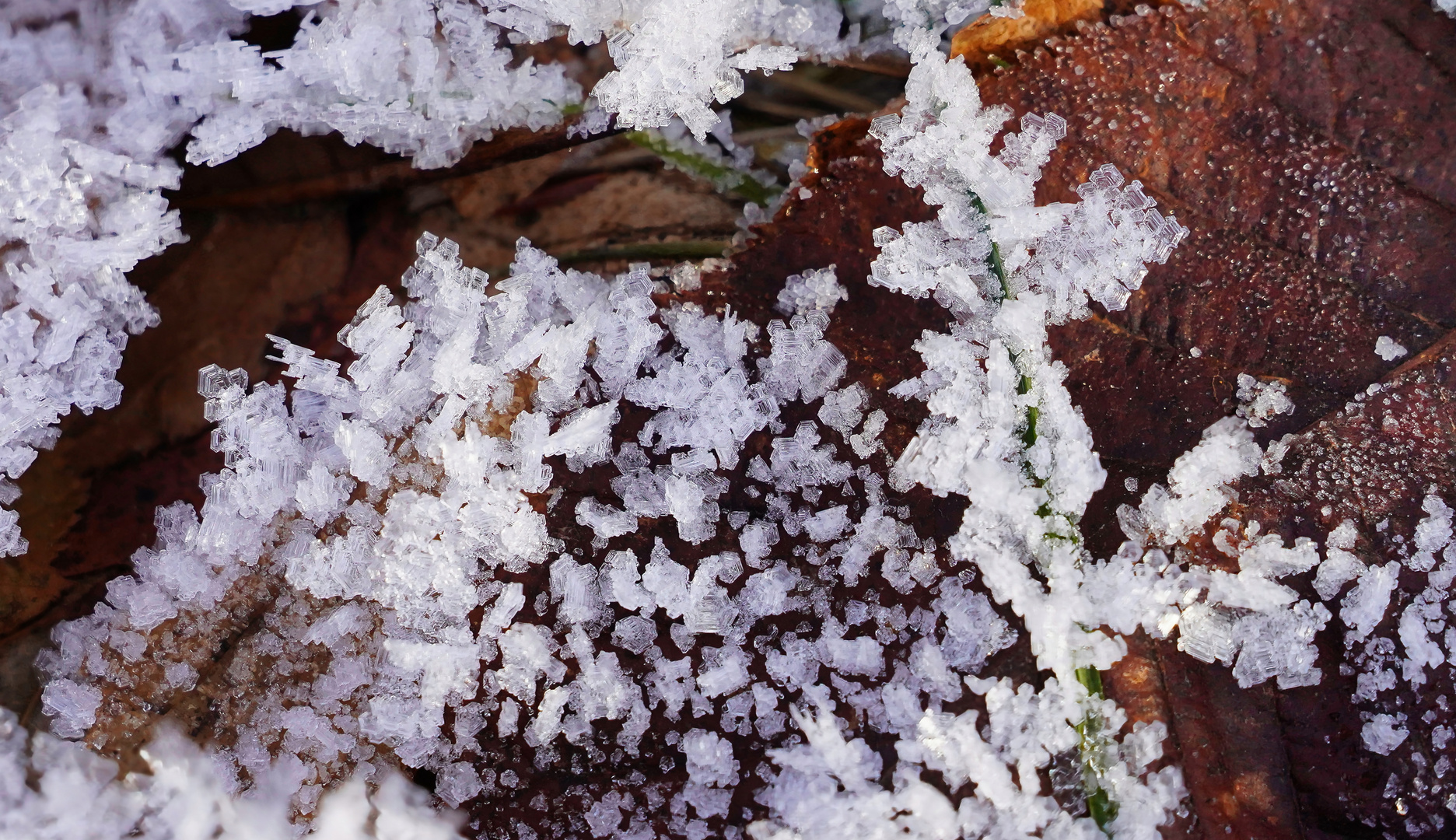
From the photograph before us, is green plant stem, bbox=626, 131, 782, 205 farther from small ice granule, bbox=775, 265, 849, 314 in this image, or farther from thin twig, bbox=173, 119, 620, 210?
small ice granule, bbox=775, 265, 849, 314

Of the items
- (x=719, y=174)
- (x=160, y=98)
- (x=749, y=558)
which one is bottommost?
(x=749, y=558)

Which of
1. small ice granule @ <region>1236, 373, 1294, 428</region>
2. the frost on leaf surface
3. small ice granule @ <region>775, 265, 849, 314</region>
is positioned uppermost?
small ice granule @ <region>775, 265, 849, 314</region>

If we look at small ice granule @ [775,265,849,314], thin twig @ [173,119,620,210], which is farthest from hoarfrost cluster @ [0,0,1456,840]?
thin twig @ [173,119,620,210]

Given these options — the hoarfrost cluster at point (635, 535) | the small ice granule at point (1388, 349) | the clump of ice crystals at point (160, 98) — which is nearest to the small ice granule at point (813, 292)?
the hoarfrost cluster at point (635, 535)

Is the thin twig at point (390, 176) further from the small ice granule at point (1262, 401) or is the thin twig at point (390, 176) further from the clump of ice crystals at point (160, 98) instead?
the small ice granule at point (1262, 401)

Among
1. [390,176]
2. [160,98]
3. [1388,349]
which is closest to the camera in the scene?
[1388,349]

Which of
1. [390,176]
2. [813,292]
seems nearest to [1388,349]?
[813,292]

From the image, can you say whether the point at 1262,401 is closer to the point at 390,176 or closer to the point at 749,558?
the point at 749,558
